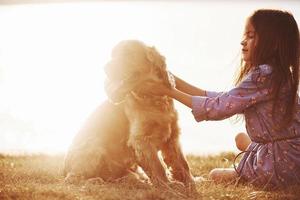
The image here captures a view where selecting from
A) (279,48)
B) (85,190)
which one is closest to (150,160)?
(85,190)

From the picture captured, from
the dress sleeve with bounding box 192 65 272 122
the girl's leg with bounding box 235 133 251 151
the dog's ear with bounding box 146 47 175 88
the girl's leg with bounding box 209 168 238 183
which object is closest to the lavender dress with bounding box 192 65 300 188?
the dress sleeve with bounding box 192 65 272 122

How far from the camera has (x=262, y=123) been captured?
5.85 meters

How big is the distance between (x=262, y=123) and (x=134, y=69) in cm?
140

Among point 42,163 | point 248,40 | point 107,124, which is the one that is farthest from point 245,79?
point 42,163

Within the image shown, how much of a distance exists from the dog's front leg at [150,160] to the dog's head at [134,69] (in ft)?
1.65

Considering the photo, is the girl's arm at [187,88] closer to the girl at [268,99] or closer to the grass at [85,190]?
the girl at [268,99]

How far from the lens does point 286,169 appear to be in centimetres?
582

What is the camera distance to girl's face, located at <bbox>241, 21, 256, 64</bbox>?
5.85 metres

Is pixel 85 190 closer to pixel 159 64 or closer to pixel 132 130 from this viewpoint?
pixel 132 130

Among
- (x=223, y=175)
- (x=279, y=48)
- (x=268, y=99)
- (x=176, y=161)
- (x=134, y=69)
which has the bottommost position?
(x=223, y=175)

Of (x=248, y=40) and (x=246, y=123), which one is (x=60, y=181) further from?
(x=248, y=40)

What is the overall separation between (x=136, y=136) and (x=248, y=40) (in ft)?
4.90

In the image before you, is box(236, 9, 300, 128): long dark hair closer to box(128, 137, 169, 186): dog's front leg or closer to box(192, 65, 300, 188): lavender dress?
box(192, 65, 300, 188): lavender dress

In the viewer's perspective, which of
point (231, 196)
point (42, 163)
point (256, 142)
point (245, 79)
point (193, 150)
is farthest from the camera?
point (193, 150)
